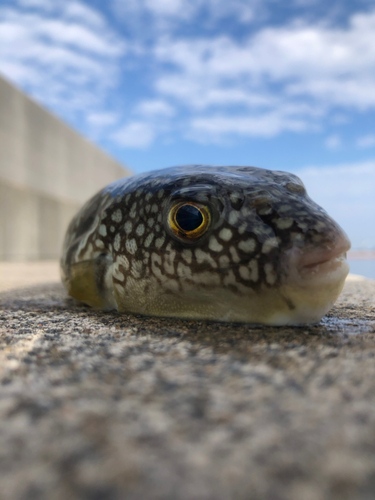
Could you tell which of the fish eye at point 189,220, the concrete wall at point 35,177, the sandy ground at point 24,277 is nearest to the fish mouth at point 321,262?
the fish eye at point 189,220

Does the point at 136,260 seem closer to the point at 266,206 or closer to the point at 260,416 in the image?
the point at 266,206

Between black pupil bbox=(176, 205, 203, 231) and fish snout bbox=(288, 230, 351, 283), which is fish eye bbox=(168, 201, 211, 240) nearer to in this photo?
black pupil bbox=(176, 205, 203, 231)

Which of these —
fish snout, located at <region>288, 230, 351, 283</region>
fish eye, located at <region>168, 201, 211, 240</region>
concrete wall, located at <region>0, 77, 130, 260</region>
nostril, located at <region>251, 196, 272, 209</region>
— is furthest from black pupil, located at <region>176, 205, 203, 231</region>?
concrete wall, located at <region>0, 77, 130, 260</region>

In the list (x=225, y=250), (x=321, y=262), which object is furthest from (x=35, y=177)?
(x=321, y=262)

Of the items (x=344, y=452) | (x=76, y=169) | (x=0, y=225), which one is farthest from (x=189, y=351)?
(x=76, y=169)

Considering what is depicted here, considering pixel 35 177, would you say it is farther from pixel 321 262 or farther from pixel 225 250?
pixel 321 262

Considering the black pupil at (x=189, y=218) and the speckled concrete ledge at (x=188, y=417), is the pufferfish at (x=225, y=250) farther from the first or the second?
the speckled concrete ledge at (x=188, y=417)
